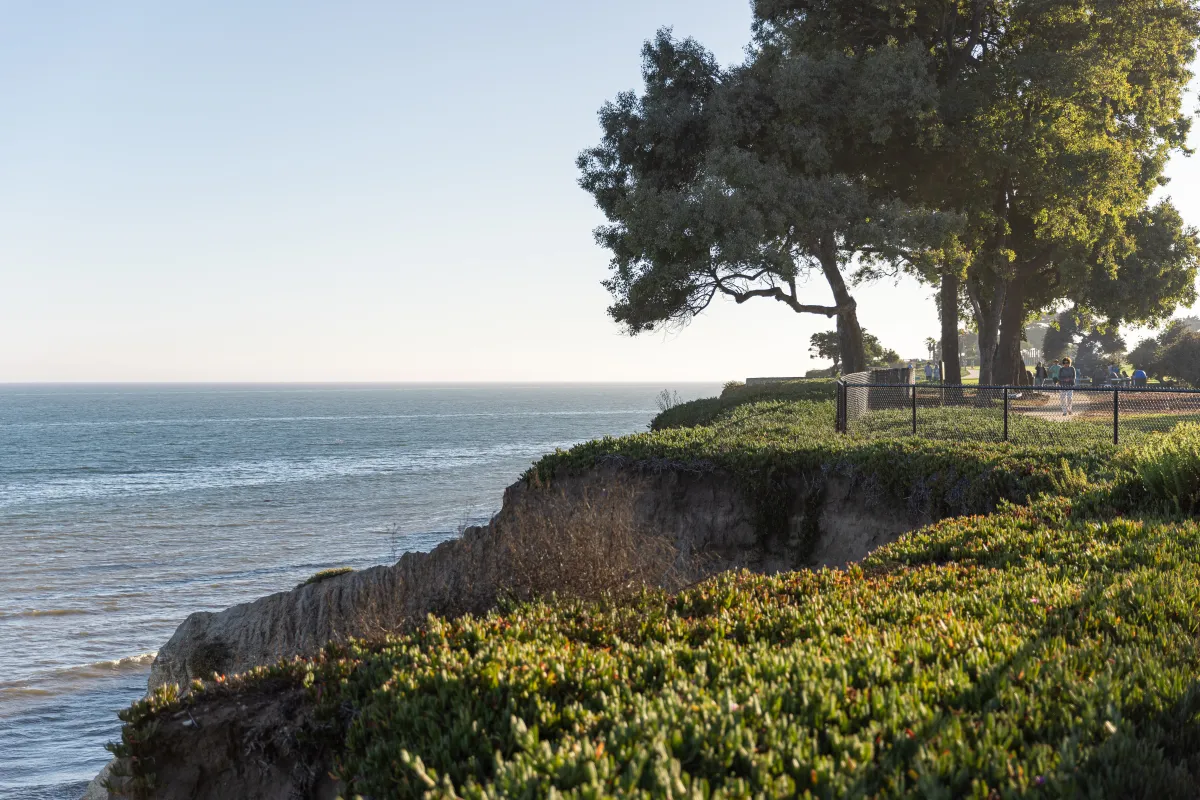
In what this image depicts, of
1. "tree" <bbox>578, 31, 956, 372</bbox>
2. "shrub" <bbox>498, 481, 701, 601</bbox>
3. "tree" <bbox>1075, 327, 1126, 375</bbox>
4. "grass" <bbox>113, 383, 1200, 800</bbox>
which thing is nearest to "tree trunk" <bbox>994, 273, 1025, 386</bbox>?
"tree" <bbox>578, 31, 956, 372</bbox>

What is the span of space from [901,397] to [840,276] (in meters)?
8.66

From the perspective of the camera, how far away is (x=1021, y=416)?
21438 millimetres

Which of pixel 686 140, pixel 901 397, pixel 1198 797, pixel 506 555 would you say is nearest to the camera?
pixel 1198 797

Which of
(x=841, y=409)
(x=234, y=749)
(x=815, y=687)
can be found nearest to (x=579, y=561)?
(x=234, y=749)

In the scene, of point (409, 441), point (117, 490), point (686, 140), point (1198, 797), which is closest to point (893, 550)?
point (1198, 797)

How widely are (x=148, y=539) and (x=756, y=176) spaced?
23342mm

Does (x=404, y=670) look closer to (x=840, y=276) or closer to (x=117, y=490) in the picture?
(x=840, y=276)

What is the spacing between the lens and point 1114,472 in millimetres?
11727

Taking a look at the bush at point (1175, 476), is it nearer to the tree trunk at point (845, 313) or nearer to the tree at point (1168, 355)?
the tree trunk at point (845, 313)

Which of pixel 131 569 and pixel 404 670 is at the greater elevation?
pixel 404 670

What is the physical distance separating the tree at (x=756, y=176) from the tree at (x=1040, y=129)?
4.20 ft

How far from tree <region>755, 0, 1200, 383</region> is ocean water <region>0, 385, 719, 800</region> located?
1987 centimetres

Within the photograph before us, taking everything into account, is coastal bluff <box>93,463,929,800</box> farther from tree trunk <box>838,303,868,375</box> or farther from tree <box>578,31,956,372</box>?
tree trunk <box>838,303,868,375</box>

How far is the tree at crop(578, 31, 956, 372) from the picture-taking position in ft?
91.6
